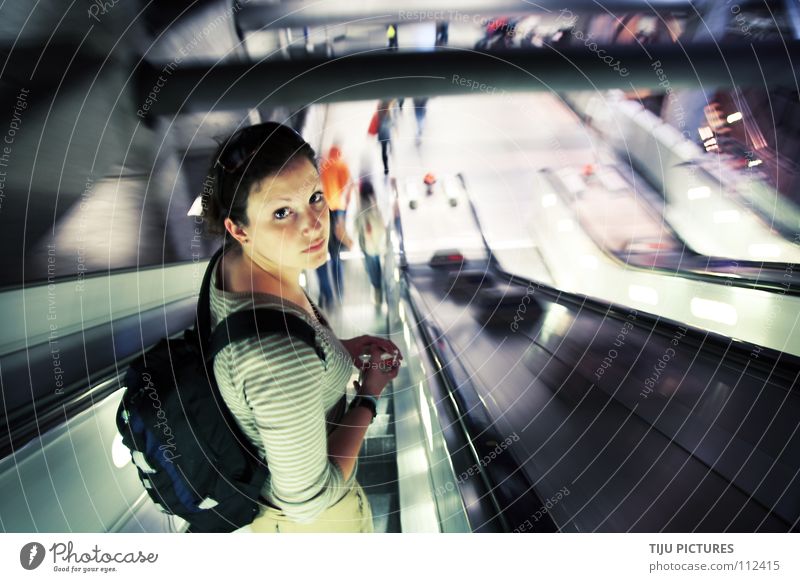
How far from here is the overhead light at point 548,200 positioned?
0.89 meters

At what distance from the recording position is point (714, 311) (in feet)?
5.39

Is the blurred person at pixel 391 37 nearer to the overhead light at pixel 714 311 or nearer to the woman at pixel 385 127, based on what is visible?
the woman at pixel 385 127

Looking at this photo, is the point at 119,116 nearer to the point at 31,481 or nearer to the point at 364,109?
the point at 364,109

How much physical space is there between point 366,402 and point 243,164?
0.42m

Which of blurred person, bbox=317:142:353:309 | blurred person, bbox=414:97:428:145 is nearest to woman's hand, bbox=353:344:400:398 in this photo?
blurred person, bbox=317:142:353:309

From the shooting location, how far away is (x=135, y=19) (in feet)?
2.34

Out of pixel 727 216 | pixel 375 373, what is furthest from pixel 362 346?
pixel 727 216

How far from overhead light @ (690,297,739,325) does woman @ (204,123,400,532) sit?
4.78ft

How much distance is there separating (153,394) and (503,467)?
A: 63 centimetres

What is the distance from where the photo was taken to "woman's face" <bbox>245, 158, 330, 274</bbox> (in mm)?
635

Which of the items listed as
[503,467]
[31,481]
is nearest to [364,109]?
[503,467]

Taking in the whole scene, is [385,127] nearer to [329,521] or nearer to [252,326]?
[252,326]

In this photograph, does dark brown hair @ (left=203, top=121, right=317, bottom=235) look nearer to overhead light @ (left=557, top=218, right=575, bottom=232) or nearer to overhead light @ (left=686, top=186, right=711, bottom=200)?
overhead light @ (left=557, top=218, right=575, bottom=232)

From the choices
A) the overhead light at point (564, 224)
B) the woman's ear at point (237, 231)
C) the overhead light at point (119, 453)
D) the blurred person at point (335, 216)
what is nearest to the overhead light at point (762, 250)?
the overhead light at point (564, 224)
